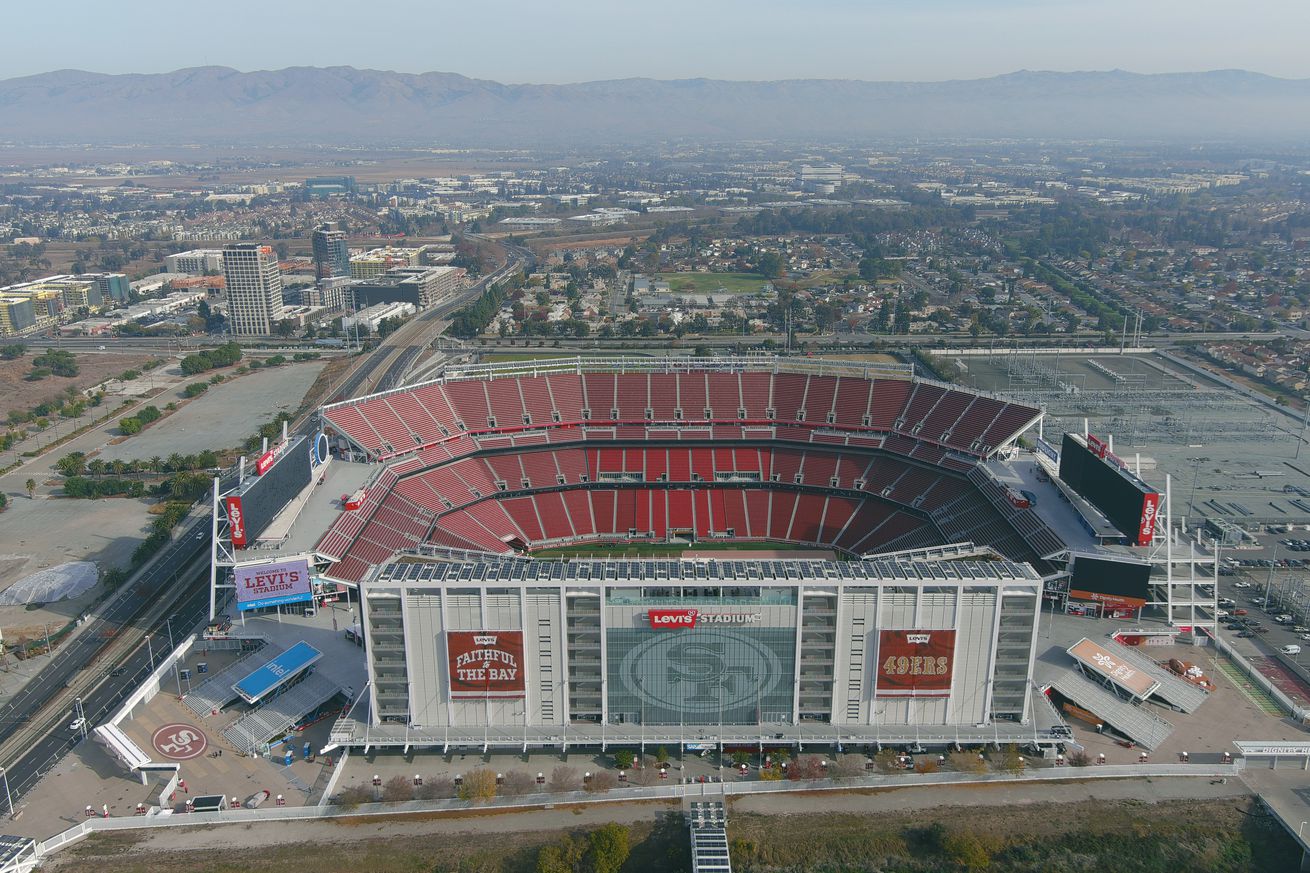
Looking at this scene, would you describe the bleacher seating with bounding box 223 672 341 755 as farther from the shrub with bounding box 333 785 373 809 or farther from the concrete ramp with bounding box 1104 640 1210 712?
the concrete ramp with bounding box 1104 640 1210 712

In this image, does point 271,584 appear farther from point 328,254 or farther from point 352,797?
point 328,254

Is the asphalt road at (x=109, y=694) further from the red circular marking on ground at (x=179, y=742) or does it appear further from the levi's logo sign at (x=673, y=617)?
the levi's logo sign at (x=673, y=617)

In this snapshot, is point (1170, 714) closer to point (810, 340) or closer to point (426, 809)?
point (426, 809)

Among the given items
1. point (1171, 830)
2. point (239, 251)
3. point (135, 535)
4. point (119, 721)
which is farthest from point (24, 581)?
point (239, 251)

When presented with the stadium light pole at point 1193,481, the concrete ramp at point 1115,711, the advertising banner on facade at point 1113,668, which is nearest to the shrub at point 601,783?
the concrete ramp at point 1115,711

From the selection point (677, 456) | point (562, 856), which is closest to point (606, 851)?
point (562, 856)

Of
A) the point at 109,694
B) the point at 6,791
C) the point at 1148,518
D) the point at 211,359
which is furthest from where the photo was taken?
the point at 211,359

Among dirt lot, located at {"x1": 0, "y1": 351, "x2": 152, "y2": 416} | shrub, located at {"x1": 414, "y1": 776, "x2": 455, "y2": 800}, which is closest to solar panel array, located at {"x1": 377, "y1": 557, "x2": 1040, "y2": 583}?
shrub, located at {"x1": 414, "y1": 776, "x2": 455, "y2": 800}
